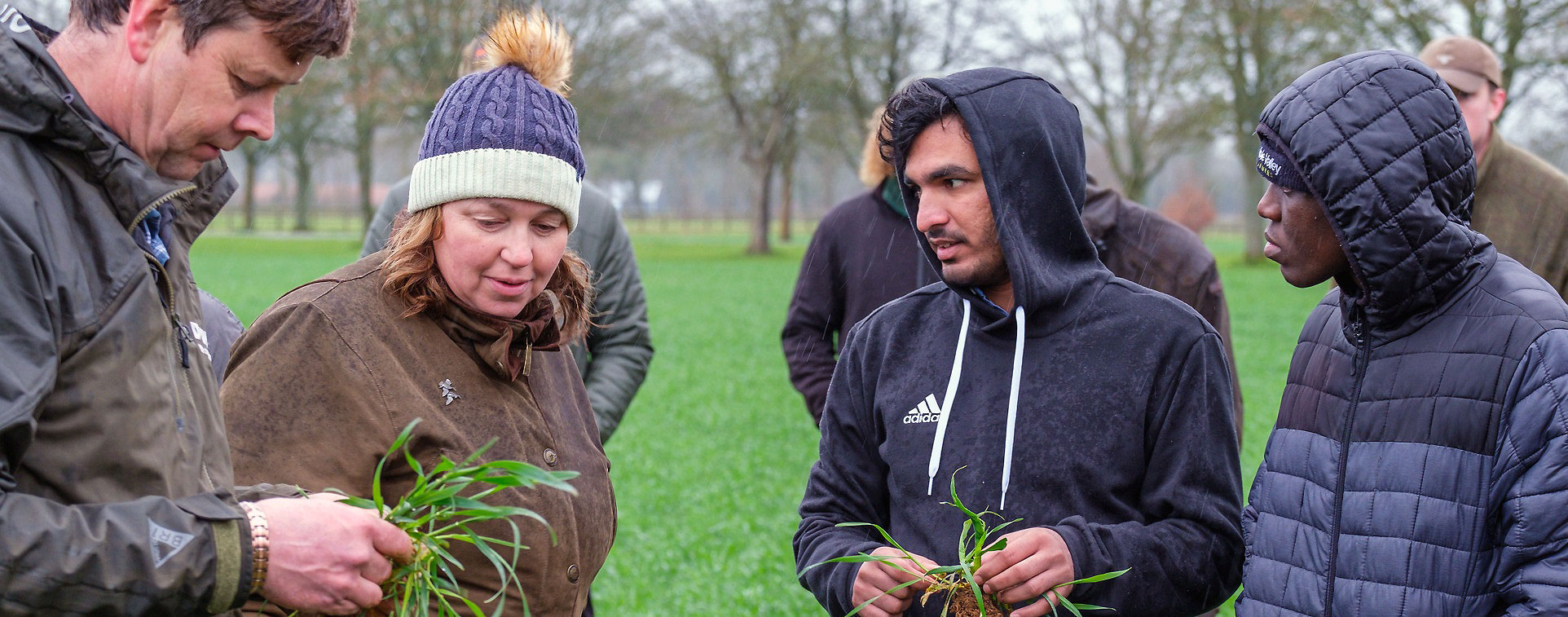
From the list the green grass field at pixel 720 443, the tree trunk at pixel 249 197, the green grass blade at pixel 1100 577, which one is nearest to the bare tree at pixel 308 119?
the tree trunk at pixel 249 197

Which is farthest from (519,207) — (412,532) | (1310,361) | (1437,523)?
(1437,523)

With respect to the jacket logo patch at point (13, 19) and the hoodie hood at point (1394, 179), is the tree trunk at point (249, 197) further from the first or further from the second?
the hoodie hood at point (1394, 179)

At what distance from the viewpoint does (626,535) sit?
797 cm

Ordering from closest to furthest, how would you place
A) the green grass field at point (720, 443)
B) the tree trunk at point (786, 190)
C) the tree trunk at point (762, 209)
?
the green grass field at point (720, 443), the tree trunk at point (762, 209), the tree trunk at point (786, 190)

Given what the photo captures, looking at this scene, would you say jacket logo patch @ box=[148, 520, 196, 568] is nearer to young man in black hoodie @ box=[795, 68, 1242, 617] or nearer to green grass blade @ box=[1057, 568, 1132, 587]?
young man in black hoodie @ box=[795, 68, 1242, 617]

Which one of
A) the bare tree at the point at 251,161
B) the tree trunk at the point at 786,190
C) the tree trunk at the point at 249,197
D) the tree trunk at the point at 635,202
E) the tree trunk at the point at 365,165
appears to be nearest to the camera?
the tree trunk at the point at 365,165

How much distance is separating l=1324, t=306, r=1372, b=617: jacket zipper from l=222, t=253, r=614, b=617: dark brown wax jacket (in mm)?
1605

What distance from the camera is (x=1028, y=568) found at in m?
2.46

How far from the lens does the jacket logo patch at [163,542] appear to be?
1775mm

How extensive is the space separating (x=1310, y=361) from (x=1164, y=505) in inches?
18.1

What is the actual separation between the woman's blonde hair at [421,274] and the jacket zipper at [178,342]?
0.68m

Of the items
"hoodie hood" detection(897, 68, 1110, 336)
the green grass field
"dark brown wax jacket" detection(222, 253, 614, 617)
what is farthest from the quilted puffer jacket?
the green grass field

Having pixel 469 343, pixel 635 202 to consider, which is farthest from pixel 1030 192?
pixel 635 202

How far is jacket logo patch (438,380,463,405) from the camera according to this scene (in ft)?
8.98
